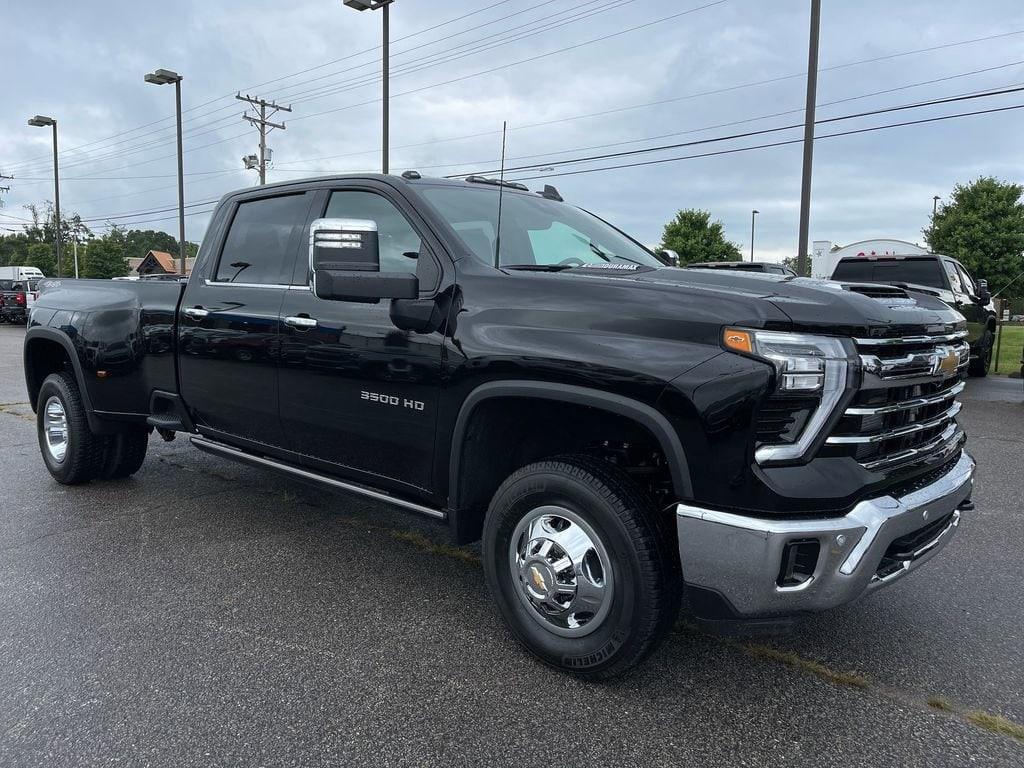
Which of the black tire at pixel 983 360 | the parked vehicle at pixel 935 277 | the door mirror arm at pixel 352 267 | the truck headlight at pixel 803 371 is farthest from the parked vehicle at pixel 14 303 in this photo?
the truck headlight at pixel 803 371

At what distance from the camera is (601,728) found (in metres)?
2.62

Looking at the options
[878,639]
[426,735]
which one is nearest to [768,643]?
[878,639]

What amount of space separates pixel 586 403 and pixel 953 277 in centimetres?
1066

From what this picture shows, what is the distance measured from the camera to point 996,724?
2643 mm

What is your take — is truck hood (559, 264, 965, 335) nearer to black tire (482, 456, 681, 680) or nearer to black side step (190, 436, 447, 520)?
black tire (482, 456, 681, 680)

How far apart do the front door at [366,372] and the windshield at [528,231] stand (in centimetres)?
20

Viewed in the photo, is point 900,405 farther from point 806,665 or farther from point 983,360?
point 983,360

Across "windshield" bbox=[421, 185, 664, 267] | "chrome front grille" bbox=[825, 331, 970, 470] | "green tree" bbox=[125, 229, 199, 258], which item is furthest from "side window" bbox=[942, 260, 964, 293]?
"green tree" bbox=[125, 229, 199, 258]

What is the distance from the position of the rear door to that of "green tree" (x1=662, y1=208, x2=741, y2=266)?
38.6 metres

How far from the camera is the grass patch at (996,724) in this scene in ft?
8.50

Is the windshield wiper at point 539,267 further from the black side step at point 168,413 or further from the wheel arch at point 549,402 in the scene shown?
the black side step at point 168,413

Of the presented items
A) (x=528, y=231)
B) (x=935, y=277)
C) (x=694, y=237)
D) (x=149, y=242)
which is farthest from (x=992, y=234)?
(x=149, y=242)

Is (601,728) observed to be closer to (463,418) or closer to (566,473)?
(566,473)

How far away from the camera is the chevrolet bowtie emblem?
294cm
